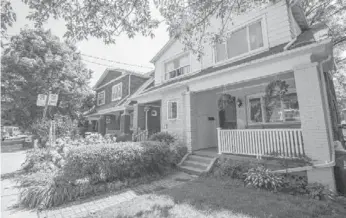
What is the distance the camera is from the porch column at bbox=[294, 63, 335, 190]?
4801 millimetres

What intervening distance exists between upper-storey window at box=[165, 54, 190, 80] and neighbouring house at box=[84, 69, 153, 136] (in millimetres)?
2306

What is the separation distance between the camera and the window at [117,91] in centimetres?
1700

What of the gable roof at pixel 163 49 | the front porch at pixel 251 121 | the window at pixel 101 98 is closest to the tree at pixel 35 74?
the window at pixel 101 98

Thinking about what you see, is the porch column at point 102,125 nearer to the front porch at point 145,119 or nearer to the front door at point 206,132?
the front porch at point 145,119

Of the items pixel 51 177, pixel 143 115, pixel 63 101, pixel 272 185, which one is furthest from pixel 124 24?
pixel 63 101

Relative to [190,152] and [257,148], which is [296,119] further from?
[190,152]

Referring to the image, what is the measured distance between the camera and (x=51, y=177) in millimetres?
5395

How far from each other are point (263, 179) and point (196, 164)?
9.85ft

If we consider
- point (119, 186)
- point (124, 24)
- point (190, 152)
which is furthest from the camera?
point (190, 152)

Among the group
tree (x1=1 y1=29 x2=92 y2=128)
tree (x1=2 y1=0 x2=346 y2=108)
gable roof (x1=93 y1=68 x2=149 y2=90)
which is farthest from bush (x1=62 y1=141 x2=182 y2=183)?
tree (x1=1 y1=29 x2=92 y2=128)

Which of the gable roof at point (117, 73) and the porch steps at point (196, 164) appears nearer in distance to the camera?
the porch steps at point (196, 164)

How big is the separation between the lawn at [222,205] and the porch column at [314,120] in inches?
33.1

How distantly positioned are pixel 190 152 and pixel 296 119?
500 cm

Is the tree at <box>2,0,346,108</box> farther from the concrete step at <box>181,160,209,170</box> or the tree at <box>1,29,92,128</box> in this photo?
the tree at <box>1,29,92,128</box>
